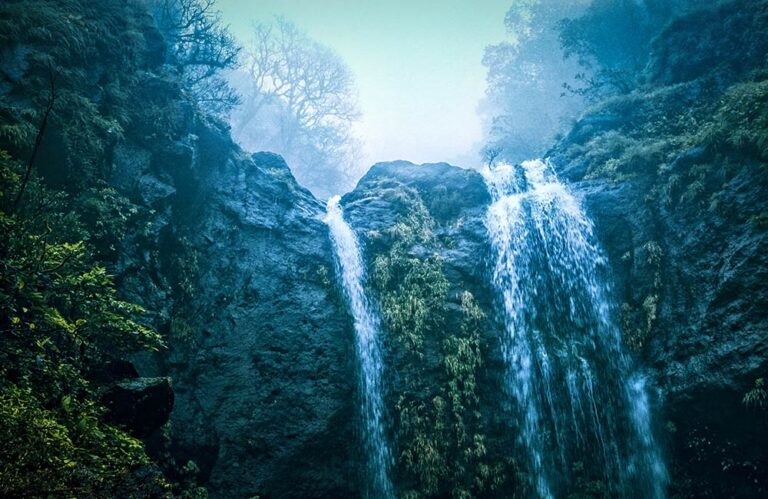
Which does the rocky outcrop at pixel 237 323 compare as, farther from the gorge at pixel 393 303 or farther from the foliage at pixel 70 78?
the foliage at pixel 70 78

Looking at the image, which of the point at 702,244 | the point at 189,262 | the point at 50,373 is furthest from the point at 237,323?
the point at 702,244

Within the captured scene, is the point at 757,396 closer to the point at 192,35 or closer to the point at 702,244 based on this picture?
the point at 702,244

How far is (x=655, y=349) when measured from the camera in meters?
9.09

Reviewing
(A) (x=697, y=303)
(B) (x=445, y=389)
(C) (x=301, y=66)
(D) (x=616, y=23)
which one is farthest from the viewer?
(C) (x=301, y=66)

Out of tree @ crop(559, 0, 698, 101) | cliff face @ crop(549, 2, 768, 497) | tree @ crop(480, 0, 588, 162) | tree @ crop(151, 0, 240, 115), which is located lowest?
cliff face @ crop(549, 2, 768, 497)

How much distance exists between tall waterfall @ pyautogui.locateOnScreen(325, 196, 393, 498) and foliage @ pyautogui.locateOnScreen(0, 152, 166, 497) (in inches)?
214

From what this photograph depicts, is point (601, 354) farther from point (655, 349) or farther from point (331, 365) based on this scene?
point (331, 365)

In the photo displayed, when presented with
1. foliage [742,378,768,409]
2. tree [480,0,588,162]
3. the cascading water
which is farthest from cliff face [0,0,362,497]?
tree [480,0,588,162]

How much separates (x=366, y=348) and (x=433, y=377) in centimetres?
207

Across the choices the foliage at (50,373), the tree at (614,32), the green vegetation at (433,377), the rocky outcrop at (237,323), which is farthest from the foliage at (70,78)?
the tree at (614,32)

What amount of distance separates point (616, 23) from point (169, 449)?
90.0ft

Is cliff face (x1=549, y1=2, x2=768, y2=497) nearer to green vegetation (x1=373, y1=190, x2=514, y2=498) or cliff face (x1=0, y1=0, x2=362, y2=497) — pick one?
green vegetation (x1=373, y1=190, x2=514, y2=498)

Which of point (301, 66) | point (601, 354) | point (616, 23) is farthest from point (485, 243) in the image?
point (301, 66)

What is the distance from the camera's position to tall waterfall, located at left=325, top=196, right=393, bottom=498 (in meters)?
9.20
